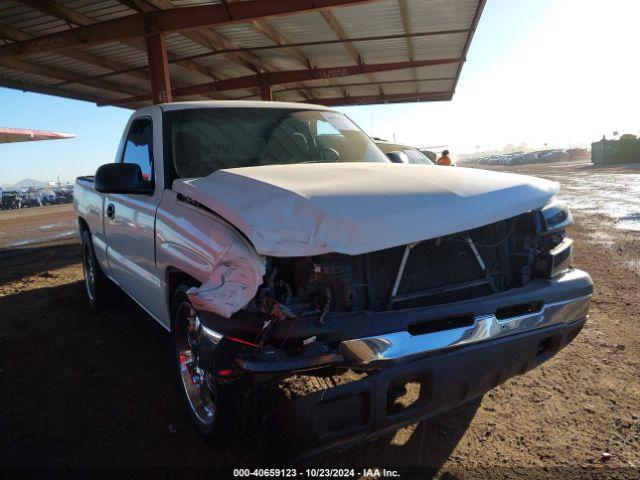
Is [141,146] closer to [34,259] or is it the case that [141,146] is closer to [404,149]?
[34,259]

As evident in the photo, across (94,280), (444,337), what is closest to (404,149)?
(94,280)

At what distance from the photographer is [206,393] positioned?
8.66 feet

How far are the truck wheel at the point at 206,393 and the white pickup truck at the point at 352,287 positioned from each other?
0.01m

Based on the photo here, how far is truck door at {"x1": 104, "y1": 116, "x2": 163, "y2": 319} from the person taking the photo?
3.12 meters

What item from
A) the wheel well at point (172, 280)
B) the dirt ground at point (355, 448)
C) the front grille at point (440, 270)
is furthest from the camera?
the wheel well at point (172, 280)

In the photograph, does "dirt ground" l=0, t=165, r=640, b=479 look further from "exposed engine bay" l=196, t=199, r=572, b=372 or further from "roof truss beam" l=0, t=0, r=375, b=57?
"roof truss beam" l=0, t=0, r=375, b=57

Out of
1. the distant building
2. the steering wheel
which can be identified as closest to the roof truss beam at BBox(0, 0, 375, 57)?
the steering wheel

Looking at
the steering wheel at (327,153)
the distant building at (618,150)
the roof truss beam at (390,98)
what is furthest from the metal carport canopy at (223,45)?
the distant building at (618,150)

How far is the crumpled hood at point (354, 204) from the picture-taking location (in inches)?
76.8

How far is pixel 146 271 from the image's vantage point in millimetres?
3256

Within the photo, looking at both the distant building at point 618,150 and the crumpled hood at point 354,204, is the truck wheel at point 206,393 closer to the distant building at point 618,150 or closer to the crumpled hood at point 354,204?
the crumpled hood at point 354,204

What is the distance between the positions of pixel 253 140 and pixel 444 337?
2.12 m

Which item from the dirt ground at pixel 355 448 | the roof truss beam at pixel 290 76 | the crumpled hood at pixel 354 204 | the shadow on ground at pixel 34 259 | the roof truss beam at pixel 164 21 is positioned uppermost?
the roof truss beam at pixel 164 21

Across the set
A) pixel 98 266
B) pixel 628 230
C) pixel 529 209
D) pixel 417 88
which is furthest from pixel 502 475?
pixel 417 88
